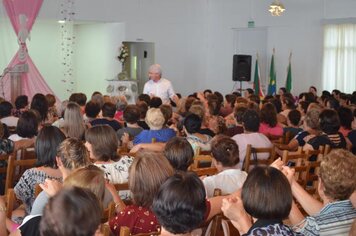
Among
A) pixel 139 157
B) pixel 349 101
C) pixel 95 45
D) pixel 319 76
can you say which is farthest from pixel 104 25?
pixel 139 157

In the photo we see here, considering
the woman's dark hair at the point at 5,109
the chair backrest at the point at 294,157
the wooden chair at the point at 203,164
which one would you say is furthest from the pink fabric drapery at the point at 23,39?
the chair backrest at the point at 294,157

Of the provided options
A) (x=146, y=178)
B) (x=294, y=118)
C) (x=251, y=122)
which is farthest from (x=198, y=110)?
(x=146, y=178)

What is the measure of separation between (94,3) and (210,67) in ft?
14.2

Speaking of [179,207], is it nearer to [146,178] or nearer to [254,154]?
[146,178]

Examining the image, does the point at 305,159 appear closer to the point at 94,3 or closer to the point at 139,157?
the point at 139,157

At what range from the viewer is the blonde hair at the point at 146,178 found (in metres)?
3.38

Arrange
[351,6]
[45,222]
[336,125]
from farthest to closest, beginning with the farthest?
1. [351,6]
2. [336,125]
3. [45,222]

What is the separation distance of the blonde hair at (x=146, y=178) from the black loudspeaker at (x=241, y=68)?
12518mm

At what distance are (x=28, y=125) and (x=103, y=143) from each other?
165 cm

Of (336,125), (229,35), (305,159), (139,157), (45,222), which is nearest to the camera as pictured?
(45,222)

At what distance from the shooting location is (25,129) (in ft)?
20.0

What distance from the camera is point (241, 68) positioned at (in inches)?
623

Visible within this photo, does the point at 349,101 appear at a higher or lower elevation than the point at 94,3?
lower

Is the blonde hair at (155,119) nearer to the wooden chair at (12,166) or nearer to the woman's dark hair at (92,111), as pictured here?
the woman's dark hair at (92,111)
